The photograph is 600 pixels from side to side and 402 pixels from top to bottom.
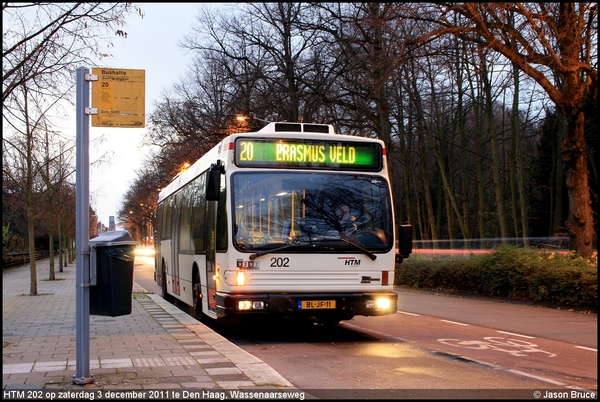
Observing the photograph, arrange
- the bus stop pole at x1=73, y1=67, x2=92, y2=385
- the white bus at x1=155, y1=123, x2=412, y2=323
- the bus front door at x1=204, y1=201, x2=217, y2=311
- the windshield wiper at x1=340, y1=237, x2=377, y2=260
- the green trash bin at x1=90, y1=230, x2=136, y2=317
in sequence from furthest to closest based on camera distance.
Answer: the bus front door at x1=204, y1=201, x2=217, y2=311 → the windshield wiper at x1=340, y1=237, x2=377, y2=260 → the white bus at x1=155, y1=123, x2=412, y2=323 → the green trash bin at x1=90, y1=230, x2=136, y2=317 → the bus stop pole at x1=73, y1=67, x2=92, y2=385

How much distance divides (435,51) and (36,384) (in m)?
14.8

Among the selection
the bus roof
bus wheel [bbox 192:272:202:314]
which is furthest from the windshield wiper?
bus wheel [bbox 192:272:202:314]

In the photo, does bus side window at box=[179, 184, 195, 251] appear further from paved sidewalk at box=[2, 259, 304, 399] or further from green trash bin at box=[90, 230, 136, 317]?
green trash bin at box=[90, 230, 136, 317]

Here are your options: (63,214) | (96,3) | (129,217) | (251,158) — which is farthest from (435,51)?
(129,217)

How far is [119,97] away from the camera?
23.5 feet

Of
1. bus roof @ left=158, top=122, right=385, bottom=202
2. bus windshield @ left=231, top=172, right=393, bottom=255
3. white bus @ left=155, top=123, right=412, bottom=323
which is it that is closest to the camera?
white bus @ left=155, top=123, right=412, bottom=323

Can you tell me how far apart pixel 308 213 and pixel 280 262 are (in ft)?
2.94

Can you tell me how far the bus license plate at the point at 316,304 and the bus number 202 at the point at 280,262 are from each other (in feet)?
2.14

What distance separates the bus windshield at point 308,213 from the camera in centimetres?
1061

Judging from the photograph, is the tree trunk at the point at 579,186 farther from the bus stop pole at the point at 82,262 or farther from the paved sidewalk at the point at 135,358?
→ the bus stop pole at the point at 82,262

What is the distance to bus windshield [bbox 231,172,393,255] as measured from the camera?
10.6m

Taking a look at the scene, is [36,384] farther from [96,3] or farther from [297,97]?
[297,97]

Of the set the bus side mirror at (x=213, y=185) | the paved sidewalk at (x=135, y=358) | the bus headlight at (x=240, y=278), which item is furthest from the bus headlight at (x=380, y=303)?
the bus side mirror at (x=213, y=185)

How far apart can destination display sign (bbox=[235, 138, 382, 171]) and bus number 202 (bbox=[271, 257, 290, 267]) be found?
5.06 ft
